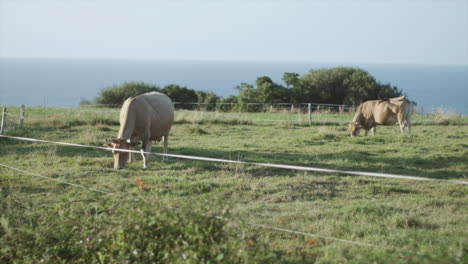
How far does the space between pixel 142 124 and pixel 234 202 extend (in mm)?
5267

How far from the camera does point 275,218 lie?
761cm

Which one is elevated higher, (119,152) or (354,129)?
(119,152)

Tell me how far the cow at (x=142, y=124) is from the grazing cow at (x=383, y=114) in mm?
9266

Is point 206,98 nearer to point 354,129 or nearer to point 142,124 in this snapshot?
point 354,129

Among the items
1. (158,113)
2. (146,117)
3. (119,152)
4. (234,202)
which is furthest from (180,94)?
(234,202)

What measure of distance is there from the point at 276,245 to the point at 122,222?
6.51 feet

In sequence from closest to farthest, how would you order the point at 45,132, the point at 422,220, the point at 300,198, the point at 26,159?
the point at 422,220
the point at 300,198
the point at 26,159
the point at 45,132

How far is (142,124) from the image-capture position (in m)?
12.8

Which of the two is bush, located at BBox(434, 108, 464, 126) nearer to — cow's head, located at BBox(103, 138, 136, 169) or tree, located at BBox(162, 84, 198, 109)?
cow's head, located at BBox(103, 138, 136, 169)

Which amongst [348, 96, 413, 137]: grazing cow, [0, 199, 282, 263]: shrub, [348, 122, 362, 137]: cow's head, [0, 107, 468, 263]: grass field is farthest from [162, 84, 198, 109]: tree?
[0, 199, 282, 263]: shrub

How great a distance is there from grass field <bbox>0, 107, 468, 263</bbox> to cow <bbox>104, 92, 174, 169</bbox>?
0.43 metres

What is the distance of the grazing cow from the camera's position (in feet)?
66.0

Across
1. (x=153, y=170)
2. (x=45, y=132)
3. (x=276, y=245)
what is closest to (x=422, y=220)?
(x=276, y=245)

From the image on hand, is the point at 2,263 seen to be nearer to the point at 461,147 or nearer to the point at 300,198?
the point at 300,198
